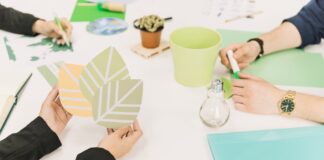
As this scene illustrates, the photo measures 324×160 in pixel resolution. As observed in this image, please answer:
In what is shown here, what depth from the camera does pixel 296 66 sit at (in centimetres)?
100

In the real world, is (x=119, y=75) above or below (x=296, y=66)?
above

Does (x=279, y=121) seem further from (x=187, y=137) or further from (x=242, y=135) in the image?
(x=187, y=137)

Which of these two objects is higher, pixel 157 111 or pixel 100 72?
pixel 100 72

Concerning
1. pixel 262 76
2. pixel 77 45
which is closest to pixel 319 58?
pixel 262 76

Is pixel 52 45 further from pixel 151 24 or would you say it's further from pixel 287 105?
pixel 287 105

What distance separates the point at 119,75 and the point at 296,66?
54cm

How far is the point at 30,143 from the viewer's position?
719 millimetres

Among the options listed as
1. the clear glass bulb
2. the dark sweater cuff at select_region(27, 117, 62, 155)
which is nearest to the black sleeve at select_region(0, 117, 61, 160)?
the dark sweater cuff at select_region(27, 117, 62, 155)

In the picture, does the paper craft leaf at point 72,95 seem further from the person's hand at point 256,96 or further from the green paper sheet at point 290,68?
the green paper sheet at point 290,68

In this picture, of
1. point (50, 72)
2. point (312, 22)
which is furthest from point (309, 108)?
point (50, 72)

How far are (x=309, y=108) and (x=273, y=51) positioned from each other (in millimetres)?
285

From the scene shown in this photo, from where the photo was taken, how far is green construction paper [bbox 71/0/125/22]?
1.23m

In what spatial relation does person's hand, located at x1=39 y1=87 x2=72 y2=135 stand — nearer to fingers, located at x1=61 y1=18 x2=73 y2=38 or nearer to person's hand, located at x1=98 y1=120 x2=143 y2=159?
person's hand, located at x1=98 y1=120 x2=143 y2=159

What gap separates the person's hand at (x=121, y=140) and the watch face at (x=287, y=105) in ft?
1.15
